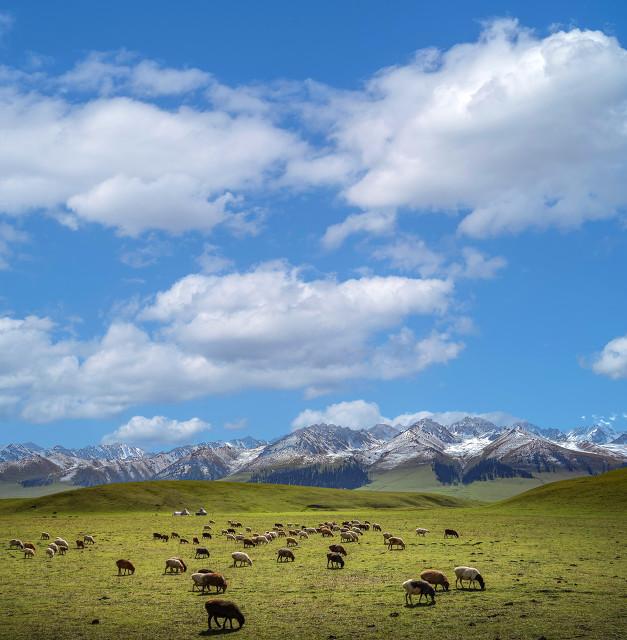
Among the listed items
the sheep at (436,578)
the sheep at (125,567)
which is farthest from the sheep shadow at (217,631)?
the sheep at (125,567)

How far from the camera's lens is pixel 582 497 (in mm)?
101125

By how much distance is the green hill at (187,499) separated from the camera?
118 metres

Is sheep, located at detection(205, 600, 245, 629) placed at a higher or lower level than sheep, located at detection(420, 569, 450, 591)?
higher

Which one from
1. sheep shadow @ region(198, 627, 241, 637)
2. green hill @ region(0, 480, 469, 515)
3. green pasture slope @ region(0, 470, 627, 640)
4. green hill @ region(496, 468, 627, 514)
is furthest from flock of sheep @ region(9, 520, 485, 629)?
green hill @ region(0, 480, 469, 515)

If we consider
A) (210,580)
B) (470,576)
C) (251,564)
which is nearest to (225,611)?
(210,580)

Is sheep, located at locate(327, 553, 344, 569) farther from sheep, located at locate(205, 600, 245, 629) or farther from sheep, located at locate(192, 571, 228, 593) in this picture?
sheep, located at locate(205, 600, 245, 629)

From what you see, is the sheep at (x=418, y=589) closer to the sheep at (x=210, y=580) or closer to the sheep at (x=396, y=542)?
the sheep at (x=210, y=580)

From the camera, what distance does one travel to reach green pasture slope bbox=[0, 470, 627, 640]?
79.2ft

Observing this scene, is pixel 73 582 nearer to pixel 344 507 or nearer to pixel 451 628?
pixel 451 628

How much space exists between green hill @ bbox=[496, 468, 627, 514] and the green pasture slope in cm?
1385

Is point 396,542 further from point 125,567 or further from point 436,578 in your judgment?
point 125,567

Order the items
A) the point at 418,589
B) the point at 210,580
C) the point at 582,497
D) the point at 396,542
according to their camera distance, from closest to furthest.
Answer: the point at 418,589 < the point at 210,580 < the point at 396,542 < the point at 582,497

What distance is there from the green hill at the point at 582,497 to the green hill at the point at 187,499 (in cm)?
5281

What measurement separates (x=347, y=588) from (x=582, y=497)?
81193 mm
